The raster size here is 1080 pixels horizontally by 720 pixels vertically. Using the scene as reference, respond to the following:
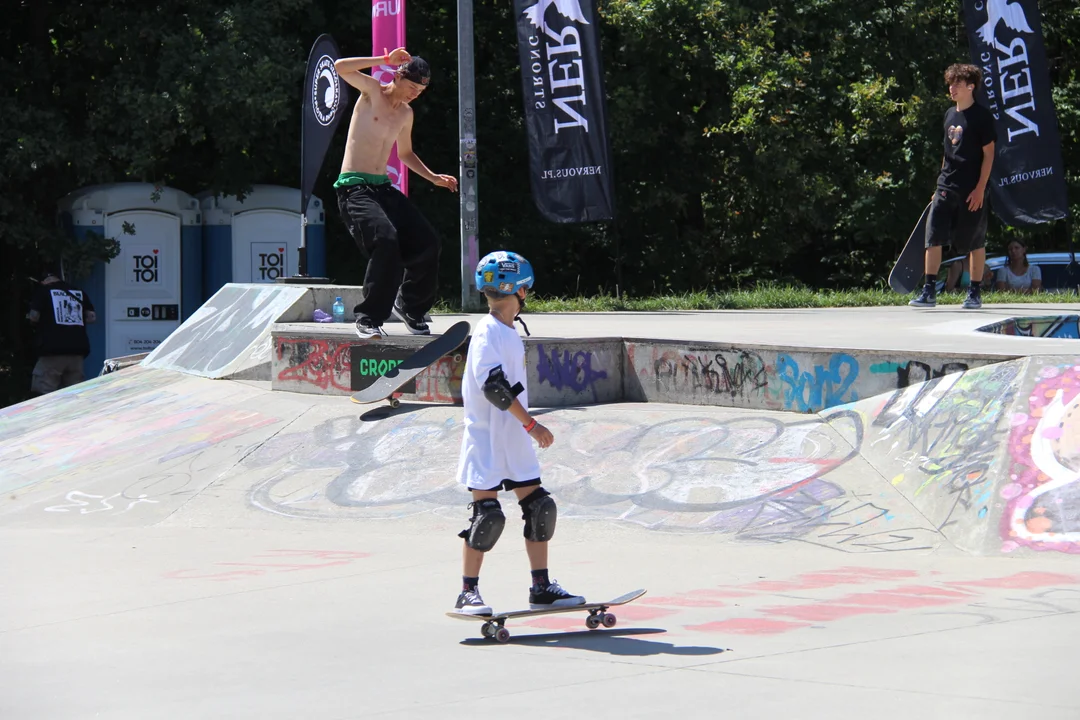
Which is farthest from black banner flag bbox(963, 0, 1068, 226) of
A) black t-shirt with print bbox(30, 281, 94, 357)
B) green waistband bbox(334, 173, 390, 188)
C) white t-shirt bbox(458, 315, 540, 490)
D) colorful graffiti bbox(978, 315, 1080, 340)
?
white t-shirt bbox(458, 315, 540, 490)

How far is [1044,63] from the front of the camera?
52.3 feet

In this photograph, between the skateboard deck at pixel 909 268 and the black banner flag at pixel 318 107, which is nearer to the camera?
the skateboard deck at pixel 909 268

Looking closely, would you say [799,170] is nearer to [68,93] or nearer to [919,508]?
[68,93]

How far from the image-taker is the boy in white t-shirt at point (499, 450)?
193 inches

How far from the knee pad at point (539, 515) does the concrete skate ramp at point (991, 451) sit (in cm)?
226

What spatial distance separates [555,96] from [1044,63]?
19.7ft

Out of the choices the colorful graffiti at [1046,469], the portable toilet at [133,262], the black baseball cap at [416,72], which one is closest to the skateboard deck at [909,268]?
the colorful graffiti at [1046,469]

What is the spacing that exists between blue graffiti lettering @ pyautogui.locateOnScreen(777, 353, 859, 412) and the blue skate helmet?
11.0 feet

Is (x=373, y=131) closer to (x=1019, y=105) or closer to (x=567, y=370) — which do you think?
(x=567, y=370)

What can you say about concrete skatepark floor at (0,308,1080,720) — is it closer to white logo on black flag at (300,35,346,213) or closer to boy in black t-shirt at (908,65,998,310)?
boy in black t-shirt at (908,65,998,310)

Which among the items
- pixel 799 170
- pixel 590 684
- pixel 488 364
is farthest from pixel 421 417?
pixel 799 170

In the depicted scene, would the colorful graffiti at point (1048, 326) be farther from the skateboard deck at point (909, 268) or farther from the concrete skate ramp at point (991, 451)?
the concrete skate ramp at point (991, 451)

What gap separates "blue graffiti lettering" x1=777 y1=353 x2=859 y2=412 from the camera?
7812mm

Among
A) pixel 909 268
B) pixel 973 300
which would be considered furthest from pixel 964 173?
pixel 909 268
